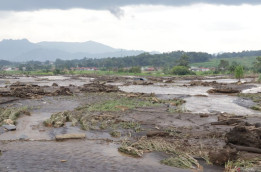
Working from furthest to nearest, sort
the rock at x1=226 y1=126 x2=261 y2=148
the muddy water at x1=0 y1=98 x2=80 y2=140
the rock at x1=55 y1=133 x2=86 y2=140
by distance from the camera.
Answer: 1. the muddy water at x1=0 y1=98 x2=80 y2=140
2. the rock at x1=55 y1=133 x2=86 y2=140
3. the rock at x1=226 y1=126 x2=261 y2=148

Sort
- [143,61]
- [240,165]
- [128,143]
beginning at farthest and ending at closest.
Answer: [143,61], [128,143], [240,165]

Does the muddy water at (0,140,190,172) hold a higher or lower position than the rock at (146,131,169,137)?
lower

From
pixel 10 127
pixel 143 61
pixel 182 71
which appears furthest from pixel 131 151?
pixel 143 61

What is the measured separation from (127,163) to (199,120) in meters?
8.69

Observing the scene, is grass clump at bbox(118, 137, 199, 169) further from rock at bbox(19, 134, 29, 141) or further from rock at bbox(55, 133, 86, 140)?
rock at bbox(19, 134, 29, 141)

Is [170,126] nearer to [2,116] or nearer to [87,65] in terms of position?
[2,116]

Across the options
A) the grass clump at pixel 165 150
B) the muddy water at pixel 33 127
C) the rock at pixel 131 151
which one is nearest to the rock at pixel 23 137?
the muddy water at pixel 33 127

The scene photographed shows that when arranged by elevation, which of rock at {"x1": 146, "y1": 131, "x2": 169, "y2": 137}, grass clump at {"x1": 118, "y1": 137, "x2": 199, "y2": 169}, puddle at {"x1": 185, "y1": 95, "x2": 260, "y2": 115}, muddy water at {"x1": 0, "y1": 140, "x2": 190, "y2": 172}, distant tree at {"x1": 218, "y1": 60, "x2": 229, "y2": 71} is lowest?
puddle at {"x1": 185, "y1": 95, "x2": 260, "y2": 115}

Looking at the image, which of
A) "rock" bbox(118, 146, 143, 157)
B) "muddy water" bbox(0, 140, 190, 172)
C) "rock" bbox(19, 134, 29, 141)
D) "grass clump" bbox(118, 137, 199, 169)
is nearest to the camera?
"muddy water" bbox(0, 140, 190, 172)

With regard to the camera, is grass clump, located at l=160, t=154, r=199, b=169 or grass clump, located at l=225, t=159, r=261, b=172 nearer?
grass clump, located at l=225, t=159, r=261, b=172

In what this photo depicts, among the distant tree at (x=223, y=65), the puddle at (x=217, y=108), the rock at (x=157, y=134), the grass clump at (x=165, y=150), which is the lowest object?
the puddle at (x=217, y=108)

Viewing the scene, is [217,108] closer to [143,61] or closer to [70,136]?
[70,136]

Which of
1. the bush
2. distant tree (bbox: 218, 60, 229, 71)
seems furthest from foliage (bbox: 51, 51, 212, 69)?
the bush

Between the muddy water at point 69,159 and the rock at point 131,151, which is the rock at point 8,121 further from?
the rock at point 131,151
